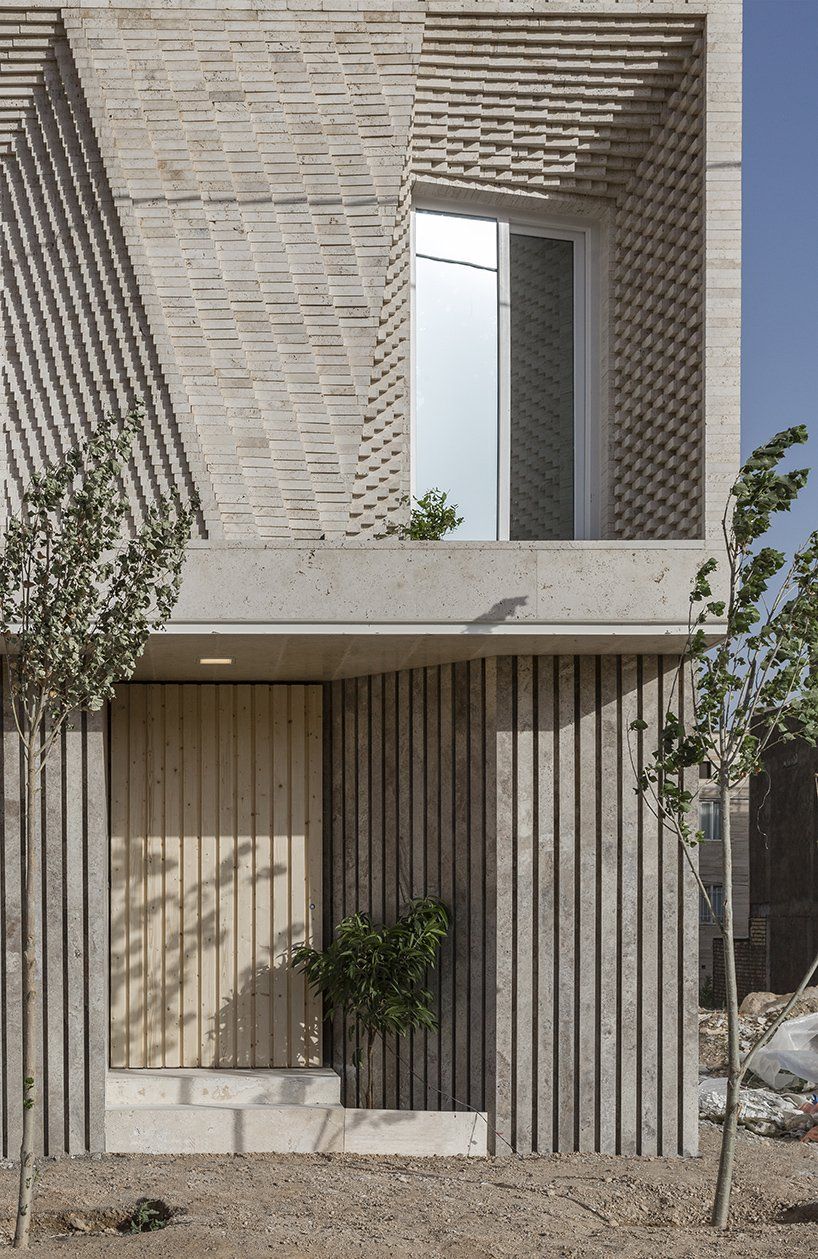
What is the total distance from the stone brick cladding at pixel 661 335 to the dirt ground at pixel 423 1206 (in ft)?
13.9

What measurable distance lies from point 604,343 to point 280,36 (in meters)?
3.29

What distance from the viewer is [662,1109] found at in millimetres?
8961

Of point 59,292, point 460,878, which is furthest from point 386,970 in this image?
point 59,292

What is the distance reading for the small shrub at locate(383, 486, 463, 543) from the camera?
32.2ft

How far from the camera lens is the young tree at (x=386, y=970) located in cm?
924

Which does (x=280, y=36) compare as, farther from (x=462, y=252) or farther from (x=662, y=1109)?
(x=662, y=1109)

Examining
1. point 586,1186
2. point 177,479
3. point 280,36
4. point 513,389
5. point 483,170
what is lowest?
point 586,1186

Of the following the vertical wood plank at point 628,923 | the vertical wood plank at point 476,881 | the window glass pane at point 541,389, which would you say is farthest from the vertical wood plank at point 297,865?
the vertical wood plank at point 628,923

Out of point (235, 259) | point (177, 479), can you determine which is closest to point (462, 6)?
point (235, 259)

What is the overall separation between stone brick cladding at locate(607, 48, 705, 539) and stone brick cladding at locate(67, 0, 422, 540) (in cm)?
190

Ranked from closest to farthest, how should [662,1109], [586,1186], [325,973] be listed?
1. [586,1186]
2. [662,1109]
3. [325,973]

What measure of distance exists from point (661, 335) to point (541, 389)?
1.16 metres

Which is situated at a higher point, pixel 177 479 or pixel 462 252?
pixel 462 252

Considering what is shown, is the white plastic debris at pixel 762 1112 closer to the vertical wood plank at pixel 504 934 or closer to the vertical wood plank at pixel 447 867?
the vertical wood plank at pixel 504 934
